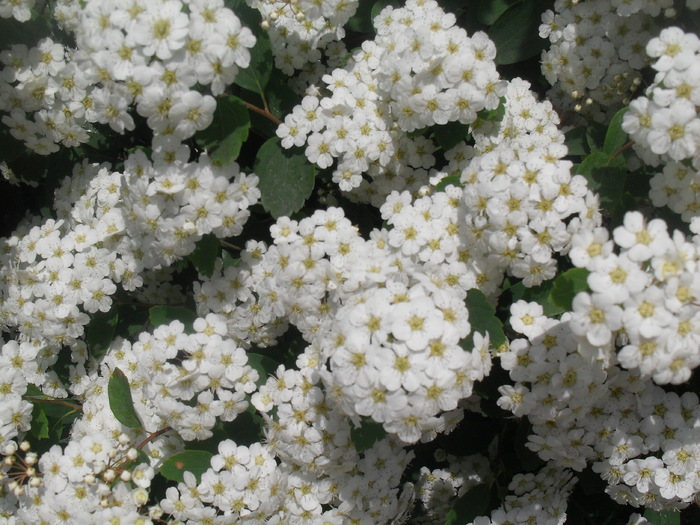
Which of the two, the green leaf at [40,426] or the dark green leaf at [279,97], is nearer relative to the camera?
the green leaf at [40,426]

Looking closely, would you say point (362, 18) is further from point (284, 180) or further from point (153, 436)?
point (153, 436)

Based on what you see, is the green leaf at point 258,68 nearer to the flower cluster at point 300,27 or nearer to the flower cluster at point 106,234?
the flower cluster at point 300,27

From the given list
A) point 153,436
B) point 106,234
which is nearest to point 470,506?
point 153,436

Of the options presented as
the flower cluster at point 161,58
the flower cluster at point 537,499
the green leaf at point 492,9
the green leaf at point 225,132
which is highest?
the flower cluster at point 161,58

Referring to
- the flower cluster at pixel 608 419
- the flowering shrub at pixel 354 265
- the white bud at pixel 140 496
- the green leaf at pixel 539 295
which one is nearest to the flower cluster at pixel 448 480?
the flowering shrub at pixel 354 265

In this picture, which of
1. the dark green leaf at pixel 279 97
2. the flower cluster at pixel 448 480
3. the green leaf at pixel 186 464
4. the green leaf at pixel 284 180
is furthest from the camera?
the flower cluster at pixel 448 480
